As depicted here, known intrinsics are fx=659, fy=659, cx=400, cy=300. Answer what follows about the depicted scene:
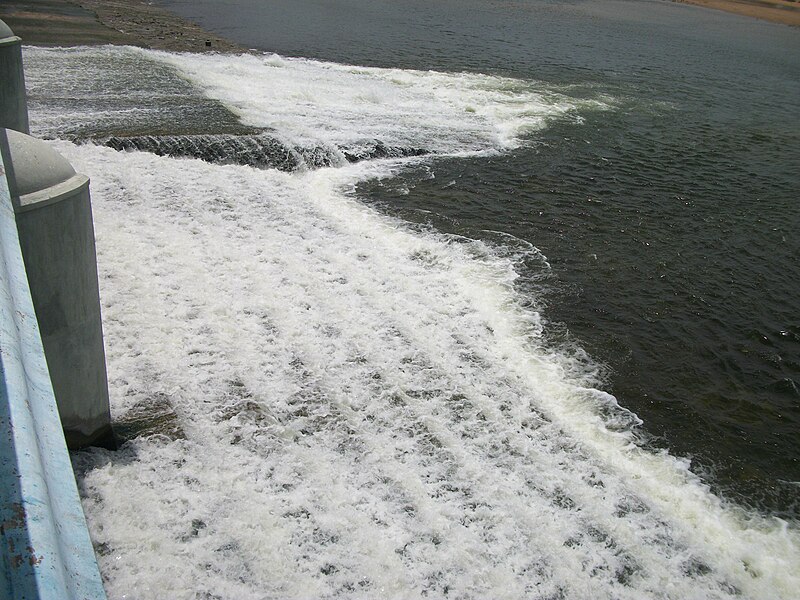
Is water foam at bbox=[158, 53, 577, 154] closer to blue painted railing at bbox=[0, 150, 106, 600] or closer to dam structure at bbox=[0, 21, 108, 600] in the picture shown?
dam structure at bbox=[0, 21, 108, 600]

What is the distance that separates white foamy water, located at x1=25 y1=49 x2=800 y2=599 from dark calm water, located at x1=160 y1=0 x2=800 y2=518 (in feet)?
2.07

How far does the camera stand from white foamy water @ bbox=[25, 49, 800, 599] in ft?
13.2

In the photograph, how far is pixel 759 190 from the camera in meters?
11.5

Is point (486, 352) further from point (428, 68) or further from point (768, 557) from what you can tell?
point (428, 68)

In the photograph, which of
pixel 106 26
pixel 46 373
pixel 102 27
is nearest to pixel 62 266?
pixel 46 373

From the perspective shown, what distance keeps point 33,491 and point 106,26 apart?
21069mm

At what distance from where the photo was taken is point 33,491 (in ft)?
4.76

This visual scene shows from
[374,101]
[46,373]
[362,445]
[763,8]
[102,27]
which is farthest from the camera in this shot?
[763,8]

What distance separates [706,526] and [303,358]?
3.37 metres

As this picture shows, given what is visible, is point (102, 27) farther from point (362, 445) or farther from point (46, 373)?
point (46, 373)

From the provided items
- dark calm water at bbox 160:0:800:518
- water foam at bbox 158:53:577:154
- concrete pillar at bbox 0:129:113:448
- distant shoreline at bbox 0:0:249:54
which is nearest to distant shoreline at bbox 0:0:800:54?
distant shoreline at bbox 0:0:249:54

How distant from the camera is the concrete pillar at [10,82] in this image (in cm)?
699

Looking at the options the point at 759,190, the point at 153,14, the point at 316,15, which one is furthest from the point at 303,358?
the point at 316,15

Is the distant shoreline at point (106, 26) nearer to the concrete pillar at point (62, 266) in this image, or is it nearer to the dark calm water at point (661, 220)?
the dark calm water at point (661, 220)
